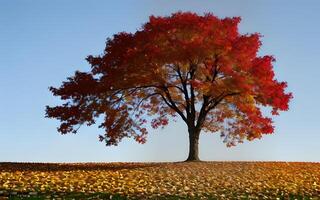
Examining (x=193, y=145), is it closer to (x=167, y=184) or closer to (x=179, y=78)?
(x=179, y=78)

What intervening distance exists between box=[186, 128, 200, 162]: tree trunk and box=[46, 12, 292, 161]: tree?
73 mm

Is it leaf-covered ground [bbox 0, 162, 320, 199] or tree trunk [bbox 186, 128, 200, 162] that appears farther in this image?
tree trunk [bbox 186, 128, 200, 162]

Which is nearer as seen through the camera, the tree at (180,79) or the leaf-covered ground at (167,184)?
the leaf-covered ground at (167,184)

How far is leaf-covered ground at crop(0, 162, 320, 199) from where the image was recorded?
A: 72.2 ft

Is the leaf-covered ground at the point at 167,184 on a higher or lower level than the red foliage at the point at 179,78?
lower

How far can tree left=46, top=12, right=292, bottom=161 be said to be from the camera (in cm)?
3866

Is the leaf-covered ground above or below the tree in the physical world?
below

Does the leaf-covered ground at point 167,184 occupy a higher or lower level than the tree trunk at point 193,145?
lower

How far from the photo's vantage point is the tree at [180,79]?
1522 inches

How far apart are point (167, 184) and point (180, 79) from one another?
16768mm

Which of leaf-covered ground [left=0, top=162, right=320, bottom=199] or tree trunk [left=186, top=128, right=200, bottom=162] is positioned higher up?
tree trunk [left=186, top=128, right=200, bottom=162]

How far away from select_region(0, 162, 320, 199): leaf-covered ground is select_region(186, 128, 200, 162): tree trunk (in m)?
6.90

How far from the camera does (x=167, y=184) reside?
25422 millimetres

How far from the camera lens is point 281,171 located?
113ft
